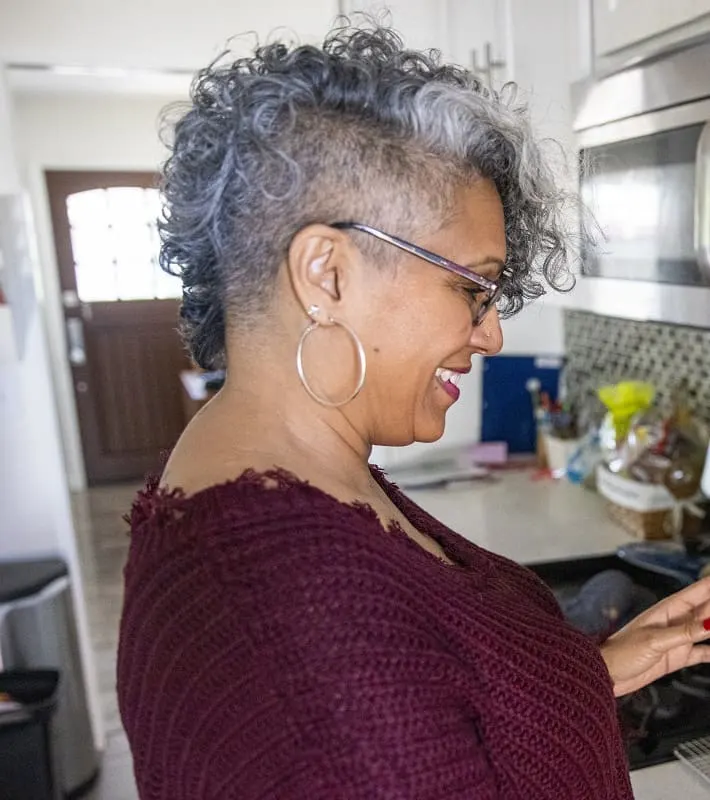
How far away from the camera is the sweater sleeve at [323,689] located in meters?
0.47

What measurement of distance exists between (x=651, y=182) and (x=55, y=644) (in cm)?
183

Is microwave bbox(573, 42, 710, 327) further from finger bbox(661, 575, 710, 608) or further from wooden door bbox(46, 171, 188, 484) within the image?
wooden door bbox(46, 171, 188, 484)

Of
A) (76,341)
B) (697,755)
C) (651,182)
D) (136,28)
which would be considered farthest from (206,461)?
(76,341)

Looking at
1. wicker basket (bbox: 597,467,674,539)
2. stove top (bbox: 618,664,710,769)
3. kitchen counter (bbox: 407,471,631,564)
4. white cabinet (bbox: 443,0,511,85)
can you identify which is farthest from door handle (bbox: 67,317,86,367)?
stove top (bbox: 618,664,710,769)

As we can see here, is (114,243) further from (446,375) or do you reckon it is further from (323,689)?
(323,689)

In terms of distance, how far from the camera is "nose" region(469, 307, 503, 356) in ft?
2.24

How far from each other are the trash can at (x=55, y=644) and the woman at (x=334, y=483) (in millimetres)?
1629

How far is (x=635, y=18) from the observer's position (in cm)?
119

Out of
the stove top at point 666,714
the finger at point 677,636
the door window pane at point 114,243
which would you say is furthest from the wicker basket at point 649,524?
the door window pane at point 114,243

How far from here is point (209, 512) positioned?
0.52 meters

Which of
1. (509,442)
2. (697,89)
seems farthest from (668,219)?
(509,442)

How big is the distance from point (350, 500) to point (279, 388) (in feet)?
0.35

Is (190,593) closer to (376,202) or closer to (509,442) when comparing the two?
(376,202)

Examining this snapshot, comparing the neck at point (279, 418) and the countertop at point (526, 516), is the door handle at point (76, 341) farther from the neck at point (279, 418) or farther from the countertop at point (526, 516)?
the neck at point (279, 418)
